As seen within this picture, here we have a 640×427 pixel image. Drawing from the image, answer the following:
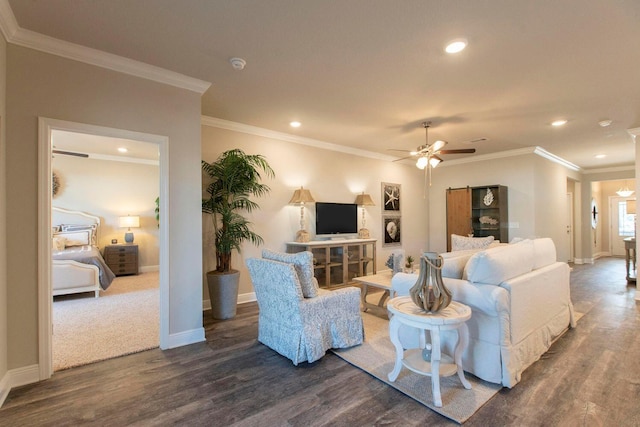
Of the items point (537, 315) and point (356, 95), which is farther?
point (356, 95)

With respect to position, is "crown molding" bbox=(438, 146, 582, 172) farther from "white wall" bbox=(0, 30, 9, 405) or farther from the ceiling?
"white wall" bbox=(0, 30, 9, 405)

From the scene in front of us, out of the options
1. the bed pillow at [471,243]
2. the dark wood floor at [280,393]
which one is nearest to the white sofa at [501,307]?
the dark wood floor at [280,393]

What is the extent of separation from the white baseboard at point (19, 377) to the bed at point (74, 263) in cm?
206

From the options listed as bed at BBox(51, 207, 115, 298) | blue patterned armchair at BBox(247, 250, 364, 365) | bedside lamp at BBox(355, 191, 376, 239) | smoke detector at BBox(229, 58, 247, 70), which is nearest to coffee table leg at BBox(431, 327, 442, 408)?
blue patterned armchair at BBox(247, 250, 364, 365)

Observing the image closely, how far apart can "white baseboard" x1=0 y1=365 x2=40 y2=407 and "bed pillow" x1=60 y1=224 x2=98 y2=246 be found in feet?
16.0

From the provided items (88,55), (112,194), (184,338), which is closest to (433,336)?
(184,338)

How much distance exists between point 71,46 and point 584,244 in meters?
11.3

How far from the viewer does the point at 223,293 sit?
3777 mm

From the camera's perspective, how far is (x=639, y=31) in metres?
2.25

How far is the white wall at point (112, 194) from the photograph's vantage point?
259 inches

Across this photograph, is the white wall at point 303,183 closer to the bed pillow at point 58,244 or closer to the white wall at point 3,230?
the white wall at point 3,230

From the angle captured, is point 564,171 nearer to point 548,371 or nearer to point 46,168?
point 548,371

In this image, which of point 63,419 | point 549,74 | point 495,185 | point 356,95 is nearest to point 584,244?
point 495,185

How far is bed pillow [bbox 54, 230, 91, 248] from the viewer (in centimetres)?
608
